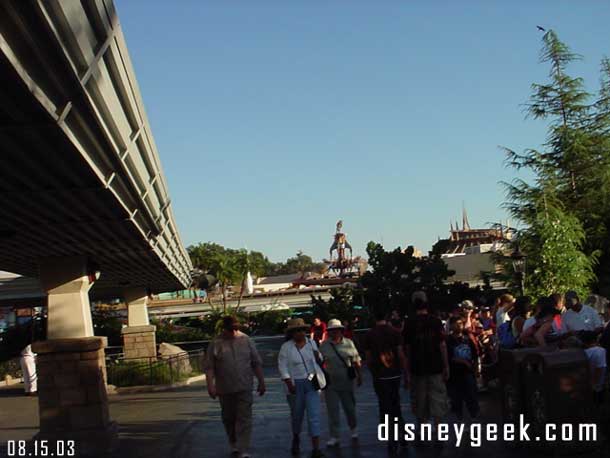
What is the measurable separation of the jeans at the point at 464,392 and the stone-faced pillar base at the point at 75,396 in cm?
499

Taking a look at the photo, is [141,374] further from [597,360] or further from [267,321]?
[267,321]

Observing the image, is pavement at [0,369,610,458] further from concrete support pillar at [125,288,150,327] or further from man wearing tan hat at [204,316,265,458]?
concrete support pillar at [125,288,150,327]

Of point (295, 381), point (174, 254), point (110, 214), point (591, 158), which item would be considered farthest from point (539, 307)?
point (591, 158)

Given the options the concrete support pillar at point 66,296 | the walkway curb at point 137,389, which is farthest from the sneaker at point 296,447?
the walkway curb at point 137,389

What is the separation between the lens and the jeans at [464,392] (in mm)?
11453

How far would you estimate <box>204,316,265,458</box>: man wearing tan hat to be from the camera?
9.93 metres

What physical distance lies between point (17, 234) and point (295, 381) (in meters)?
5.44

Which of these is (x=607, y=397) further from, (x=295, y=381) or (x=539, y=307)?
(x=295, y=381)

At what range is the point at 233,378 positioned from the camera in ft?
32.7

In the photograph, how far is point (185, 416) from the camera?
49.1ft

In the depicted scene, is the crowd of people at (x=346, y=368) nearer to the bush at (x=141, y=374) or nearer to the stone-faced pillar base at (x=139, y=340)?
the bush at (x=141, y=374)

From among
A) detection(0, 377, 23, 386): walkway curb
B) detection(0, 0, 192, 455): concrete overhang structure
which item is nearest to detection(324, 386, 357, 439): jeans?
detection(0, 0, 192, 455): concrete overhang structure
